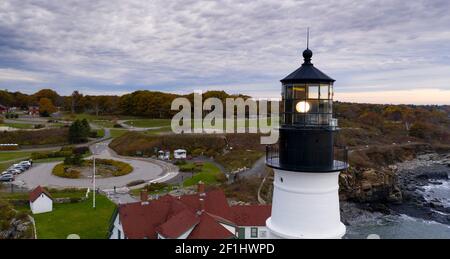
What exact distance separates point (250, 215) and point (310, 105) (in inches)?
440

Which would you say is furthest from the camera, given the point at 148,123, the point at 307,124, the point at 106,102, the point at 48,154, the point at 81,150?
the point at 106,102

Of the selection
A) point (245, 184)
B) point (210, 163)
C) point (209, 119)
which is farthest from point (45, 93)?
point (245, 184)

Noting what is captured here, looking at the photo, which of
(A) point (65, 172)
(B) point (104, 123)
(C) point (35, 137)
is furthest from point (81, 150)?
(B) point (104, 123)

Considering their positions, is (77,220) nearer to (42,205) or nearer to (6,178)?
(42,205)

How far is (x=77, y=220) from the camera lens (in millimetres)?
18922

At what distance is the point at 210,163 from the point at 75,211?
55.5 ft

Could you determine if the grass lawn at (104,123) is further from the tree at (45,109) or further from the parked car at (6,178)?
the parked car at (6,178)

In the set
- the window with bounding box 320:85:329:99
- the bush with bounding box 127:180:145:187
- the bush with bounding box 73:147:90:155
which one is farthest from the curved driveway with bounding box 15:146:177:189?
the window with bounding box 320:85:329:99

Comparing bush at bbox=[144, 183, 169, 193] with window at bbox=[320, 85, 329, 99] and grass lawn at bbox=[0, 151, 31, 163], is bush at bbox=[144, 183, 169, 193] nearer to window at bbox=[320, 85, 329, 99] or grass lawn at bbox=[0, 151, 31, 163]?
grass lawn at bbox=[0, 151, 31, 163]

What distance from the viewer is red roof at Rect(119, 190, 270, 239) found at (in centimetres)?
1338

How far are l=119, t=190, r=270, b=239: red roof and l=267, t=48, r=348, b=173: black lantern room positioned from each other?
789 centimetres
